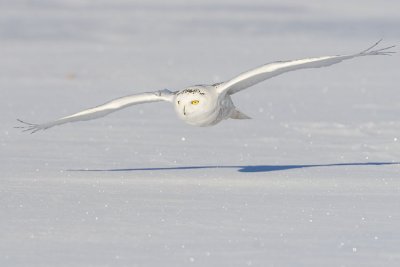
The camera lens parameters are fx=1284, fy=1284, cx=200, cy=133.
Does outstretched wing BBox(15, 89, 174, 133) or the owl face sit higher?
outstretched wing BBox(15, 89, 174, 133)

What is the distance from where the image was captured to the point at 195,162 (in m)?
10.2

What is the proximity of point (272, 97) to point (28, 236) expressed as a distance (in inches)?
353

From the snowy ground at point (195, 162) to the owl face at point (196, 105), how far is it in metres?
0.46

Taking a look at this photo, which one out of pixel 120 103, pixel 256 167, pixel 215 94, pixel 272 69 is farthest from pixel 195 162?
pixel 272 69

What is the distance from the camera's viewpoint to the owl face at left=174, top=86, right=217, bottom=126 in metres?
8.80

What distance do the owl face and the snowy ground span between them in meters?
0.46

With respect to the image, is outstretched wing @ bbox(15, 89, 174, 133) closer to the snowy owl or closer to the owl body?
the snowy owl

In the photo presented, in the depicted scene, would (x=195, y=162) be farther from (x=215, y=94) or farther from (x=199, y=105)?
(x=199, y=105)

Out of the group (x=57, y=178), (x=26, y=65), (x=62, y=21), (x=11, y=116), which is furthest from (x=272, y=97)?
(x=62, y=21)

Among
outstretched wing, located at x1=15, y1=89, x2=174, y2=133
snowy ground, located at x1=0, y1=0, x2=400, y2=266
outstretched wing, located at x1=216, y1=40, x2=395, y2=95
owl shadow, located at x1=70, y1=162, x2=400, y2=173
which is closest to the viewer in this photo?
snowy ground, located at x1=0, y1=0, x2=400, y2=266

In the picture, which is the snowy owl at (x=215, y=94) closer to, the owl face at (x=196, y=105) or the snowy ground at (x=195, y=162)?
the owl face at (x=196, y=105)

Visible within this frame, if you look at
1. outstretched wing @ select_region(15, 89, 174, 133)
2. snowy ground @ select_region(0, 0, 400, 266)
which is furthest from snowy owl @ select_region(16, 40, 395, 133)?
snowy ground @ select_region(0, 0, 400, 266)

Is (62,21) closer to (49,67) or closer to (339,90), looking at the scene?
(49,67)

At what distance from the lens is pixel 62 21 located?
25.5 meters
